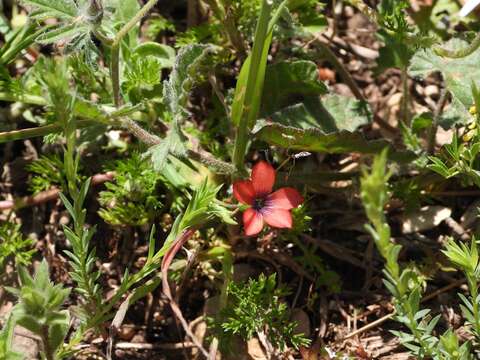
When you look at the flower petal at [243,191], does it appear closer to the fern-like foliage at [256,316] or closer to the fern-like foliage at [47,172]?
the fern-like foliage at [256,316]

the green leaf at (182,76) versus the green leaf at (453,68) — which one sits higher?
the green leaf at (182,76)

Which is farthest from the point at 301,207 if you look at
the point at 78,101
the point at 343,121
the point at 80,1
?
the point at 80,1

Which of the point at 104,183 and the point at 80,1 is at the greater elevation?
the point at 80,1

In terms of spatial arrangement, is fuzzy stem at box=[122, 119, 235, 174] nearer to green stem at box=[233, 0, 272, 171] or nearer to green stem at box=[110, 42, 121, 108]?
green stem at box=[233, 0, 272, 171]

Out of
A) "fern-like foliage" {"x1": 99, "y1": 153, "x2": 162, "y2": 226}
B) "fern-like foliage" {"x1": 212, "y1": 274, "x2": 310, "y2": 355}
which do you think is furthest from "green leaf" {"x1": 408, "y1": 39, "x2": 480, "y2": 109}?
"fern-like foliage" {"x1": 99, "y1": 153, "x2": 162, "y2": 226}

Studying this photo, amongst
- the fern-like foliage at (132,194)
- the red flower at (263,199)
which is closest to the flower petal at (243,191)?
the red flower at (263,199)

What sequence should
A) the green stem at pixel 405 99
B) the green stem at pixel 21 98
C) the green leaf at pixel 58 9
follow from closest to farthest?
the green leaf at pixel 58 9 → the green stem at pixel 21 98 → the green stem at pixel 405 99

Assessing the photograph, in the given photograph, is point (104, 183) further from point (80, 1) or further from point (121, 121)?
point (80, 1)
